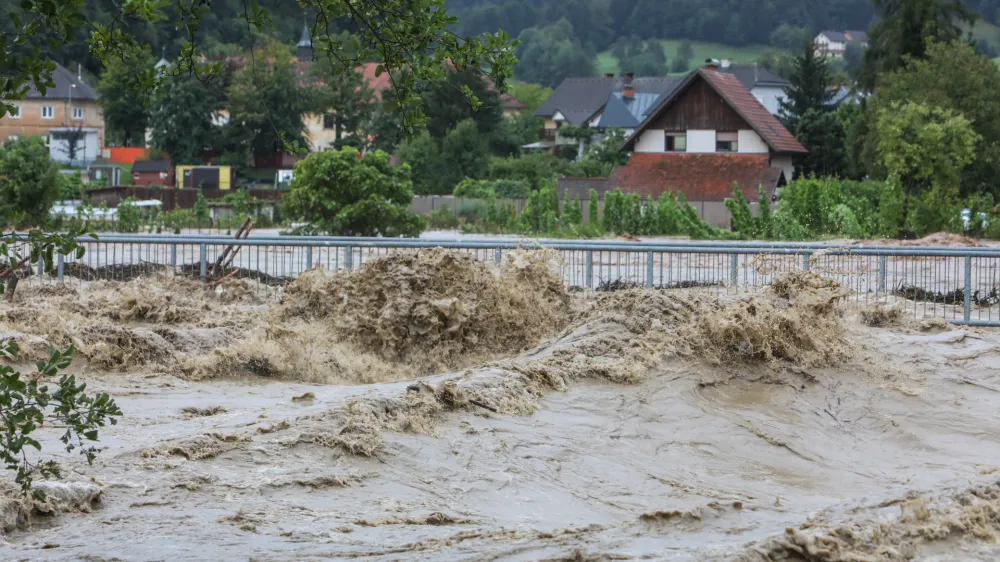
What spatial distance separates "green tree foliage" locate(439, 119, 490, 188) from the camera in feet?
266

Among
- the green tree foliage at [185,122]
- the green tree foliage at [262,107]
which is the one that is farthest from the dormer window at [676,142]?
the green tree foliage at [185,122]

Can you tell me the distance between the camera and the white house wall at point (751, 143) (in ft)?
201

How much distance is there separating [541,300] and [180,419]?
6.25 meters

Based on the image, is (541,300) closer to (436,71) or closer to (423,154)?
(436,71)

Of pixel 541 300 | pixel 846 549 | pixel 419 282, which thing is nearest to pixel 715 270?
pixel 541 300

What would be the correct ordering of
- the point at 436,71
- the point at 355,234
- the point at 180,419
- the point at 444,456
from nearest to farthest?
the point at 436,71 < the point at 444,456 < the point at 180,419 < the point at 355,234

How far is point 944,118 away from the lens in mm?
47250

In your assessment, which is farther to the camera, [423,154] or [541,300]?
[423,154]

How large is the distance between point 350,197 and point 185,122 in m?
63.5

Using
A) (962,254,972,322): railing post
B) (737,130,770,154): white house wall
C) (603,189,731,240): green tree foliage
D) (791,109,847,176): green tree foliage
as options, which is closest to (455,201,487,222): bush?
(603,189,731,240): green tree foliage

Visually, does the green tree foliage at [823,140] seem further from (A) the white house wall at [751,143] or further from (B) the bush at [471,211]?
(B) the bush at [471,211]

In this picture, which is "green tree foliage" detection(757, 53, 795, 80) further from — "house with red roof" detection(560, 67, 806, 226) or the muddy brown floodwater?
the muddy brown floodwater

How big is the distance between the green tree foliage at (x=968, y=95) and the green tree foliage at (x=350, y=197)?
24933 mm

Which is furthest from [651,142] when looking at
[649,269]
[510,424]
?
[510,424]
